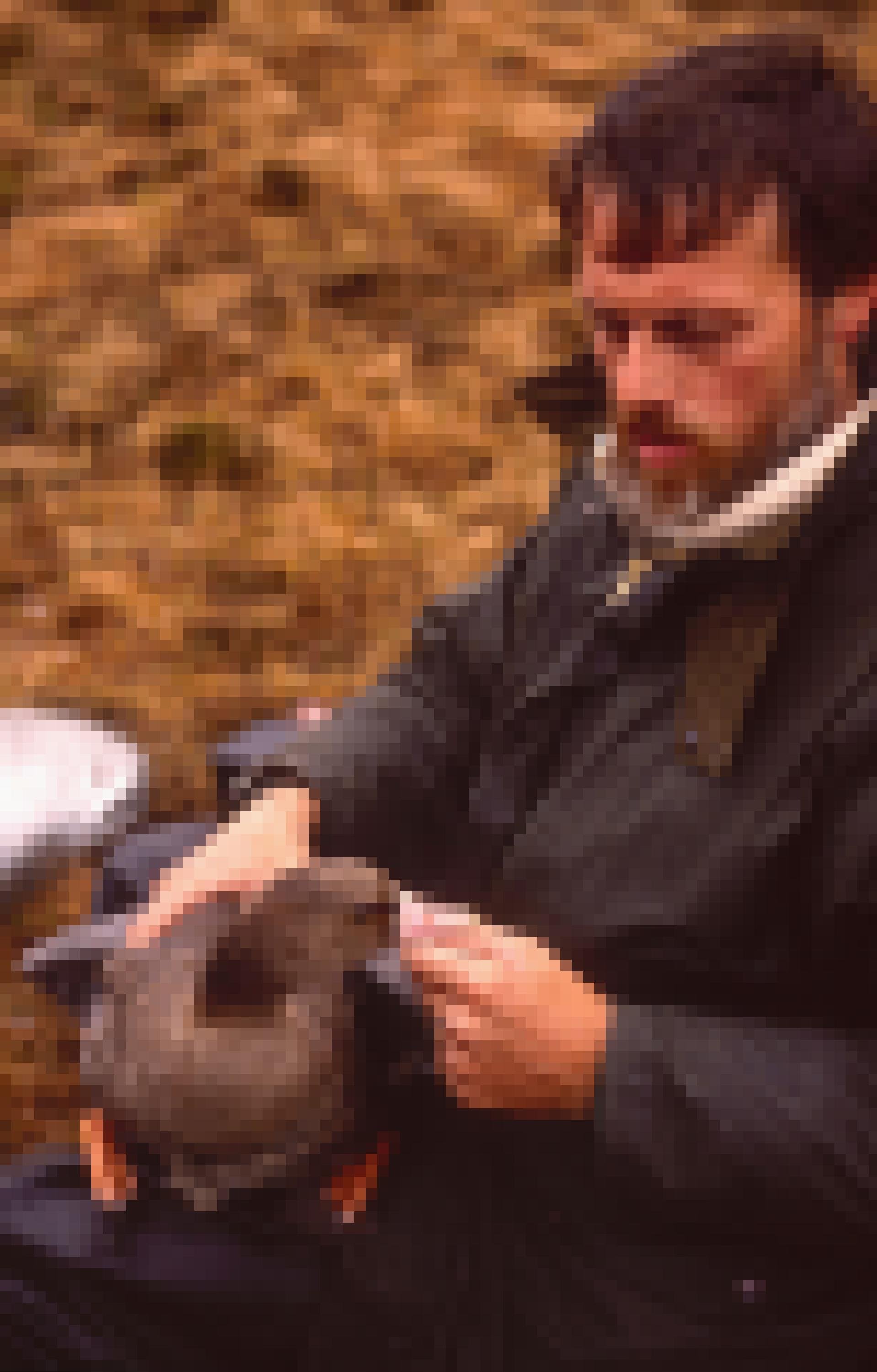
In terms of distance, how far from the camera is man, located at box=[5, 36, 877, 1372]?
3.07ft

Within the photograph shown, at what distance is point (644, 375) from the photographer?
997 millimetres

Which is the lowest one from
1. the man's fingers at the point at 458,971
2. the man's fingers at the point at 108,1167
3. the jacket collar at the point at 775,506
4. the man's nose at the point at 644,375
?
the man's fingers at the point at 108,1167

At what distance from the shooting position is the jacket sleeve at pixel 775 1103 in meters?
0.94

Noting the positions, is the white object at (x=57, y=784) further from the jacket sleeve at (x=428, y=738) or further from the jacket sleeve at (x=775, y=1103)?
the jacket sleeve at (x=775, y=1103)

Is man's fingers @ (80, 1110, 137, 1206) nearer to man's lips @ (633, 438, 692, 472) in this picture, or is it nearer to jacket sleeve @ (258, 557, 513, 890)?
jacket sleeve @ (258, 557, 513, 890)

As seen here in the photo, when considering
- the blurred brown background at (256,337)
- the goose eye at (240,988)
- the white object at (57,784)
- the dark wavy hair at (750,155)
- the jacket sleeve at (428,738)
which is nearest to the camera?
the dark wavy hair at (750,155)

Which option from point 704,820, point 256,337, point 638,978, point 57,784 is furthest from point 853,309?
point 256,337

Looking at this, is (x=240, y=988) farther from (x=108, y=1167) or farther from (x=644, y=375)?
(x=644, y=375)


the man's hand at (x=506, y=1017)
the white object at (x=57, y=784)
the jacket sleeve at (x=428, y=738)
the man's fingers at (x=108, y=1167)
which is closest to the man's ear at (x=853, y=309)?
the jacket sleeve at (x=428, y=738)

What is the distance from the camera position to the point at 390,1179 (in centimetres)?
118

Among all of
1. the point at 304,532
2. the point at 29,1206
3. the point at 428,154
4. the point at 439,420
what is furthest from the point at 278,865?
the point at 428,154

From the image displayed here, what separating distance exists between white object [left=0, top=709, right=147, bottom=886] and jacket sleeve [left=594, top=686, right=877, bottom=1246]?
1.24 meters

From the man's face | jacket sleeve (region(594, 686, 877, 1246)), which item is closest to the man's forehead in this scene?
the man's face

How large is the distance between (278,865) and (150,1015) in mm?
186
